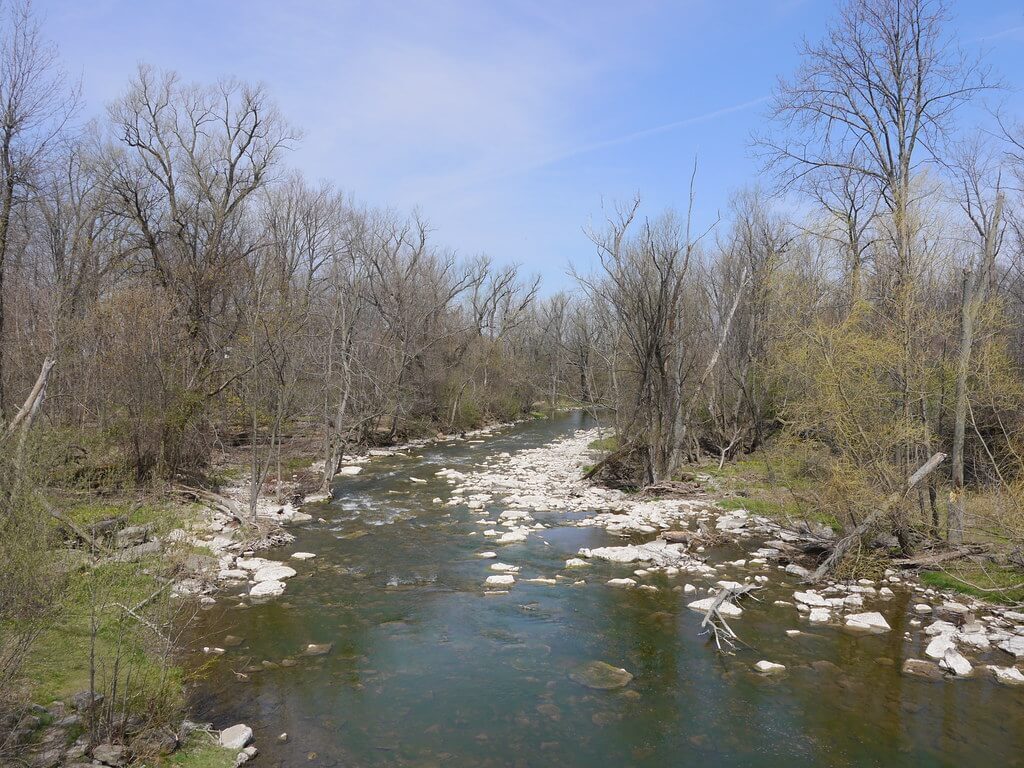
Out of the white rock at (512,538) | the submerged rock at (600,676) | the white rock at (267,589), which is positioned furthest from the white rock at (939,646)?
the white rock at (267,589)

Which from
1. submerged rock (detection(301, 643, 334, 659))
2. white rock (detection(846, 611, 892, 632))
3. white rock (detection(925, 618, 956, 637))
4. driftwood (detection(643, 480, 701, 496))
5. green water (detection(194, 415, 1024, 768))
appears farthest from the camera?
driftwood (detection(643, 480, 701, 496))

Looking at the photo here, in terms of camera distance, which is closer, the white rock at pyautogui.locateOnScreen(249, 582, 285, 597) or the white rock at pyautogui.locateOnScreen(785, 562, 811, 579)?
the white rock at pyautogui.locateOnScreen(249, 582, 285, 597)

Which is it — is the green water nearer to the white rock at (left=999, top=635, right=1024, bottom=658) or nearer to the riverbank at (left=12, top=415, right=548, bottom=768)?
the white rock at (left=999, top=635, right=1024, bottom=658)

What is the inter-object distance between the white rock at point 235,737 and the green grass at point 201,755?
64 millimetres

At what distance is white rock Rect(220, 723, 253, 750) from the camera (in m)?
5.05

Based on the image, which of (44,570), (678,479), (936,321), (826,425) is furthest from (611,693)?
(678,479)

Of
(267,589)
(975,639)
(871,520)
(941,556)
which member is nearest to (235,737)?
(267,589)

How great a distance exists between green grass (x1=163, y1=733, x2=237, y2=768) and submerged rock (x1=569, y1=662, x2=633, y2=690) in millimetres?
3337

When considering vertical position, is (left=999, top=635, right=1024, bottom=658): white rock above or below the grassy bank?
below

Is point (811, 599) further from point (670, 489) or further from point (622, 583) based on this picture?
point (670, 489)

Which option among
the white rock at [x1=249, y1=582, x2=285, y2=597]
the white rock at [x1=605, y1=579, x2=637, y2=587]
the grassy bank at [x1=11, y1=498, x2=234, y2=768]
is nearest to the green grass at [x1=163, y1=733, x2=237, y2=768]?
the grassy bank at [x1=11, y1=498, x2=234, y2=768]

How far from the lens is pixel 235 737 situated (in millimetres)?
5137

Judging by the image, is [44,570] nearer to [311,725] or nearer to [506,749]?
[311,725]

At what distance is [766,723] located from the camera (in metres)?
5.70
